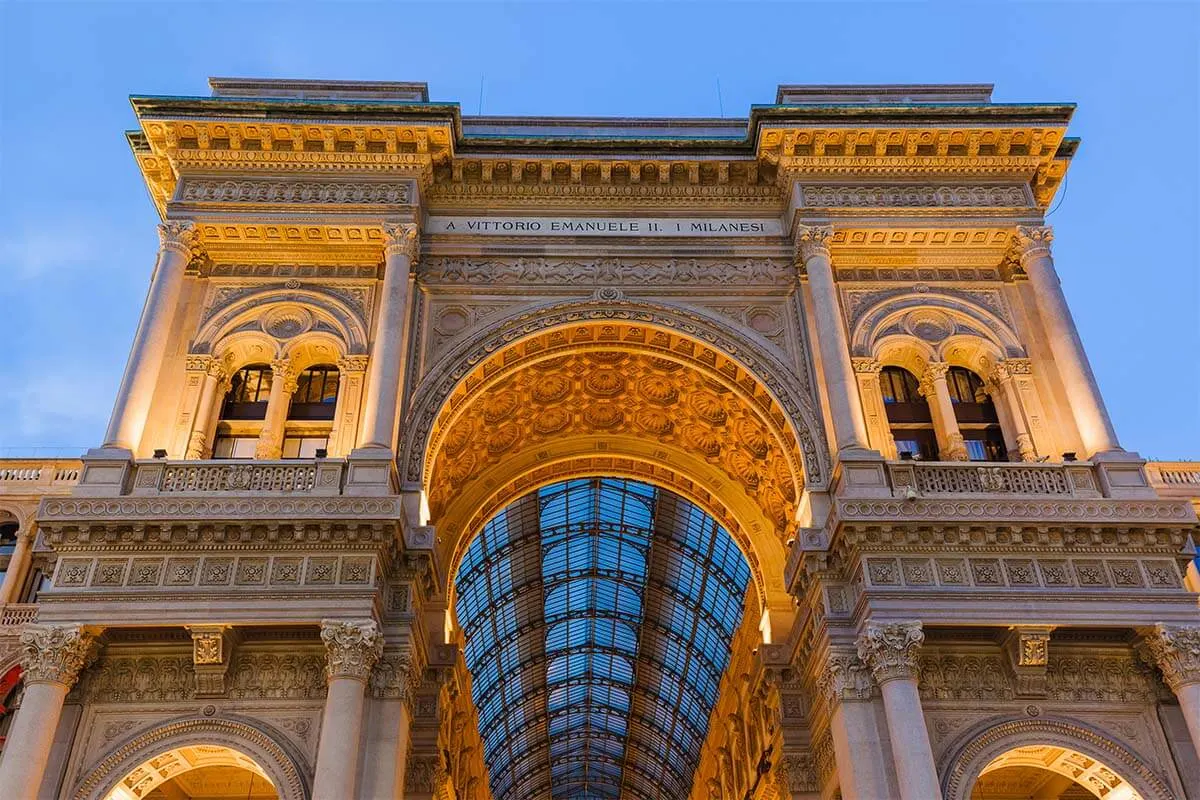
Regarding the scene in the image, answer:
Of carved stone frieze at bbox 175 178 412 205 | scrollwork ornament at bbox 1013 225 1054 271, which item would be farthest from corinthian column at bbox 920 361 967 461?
carved stone frieze at bbox 175 178 412 205

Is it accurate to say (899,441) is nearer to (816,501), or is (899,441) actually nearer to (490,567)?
(816,501)

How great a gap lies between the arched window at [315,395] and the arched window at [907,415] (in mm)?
12539

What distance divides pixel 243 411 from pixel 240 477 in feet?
11.4

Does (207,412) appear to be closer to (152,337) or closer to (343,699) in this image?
(152,337)

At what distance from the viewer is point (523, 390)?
25.2 metres

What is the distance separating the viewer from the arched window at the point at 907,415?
22359 mm

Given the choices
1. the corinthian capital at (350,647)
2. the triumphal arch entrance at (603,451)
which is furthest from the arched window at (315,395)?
the corinthian capital at (350,647)

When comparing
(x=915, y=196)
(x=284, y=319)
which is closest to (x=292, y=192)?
(x=284, y=319)

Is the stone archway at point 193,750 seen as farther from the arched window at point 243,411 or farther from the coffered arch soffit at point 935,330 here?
the coffered arch soffit at point 935,330

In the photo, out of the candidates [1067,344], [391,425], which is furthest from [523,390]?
[1067,344]

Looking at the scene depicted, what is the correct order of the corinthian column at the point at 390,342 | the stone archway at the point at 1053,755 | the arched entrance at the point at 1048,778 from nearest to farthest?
1. the stone archway at the point at 1053,755
2. the arched entrance at the point at 1048,778
3. the corinthian column at the point at 390,342

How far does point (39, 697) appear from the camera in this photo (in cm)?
1684

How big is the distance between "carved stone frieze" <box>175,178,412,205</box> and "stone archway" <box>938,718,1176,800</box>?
16.4 m

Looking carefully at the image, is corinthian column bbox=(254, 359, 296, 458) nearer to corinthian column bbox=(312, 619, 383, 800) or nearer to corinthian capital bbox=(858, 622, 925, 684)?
corinthian column bbox=(312, 619, 383, 800)
